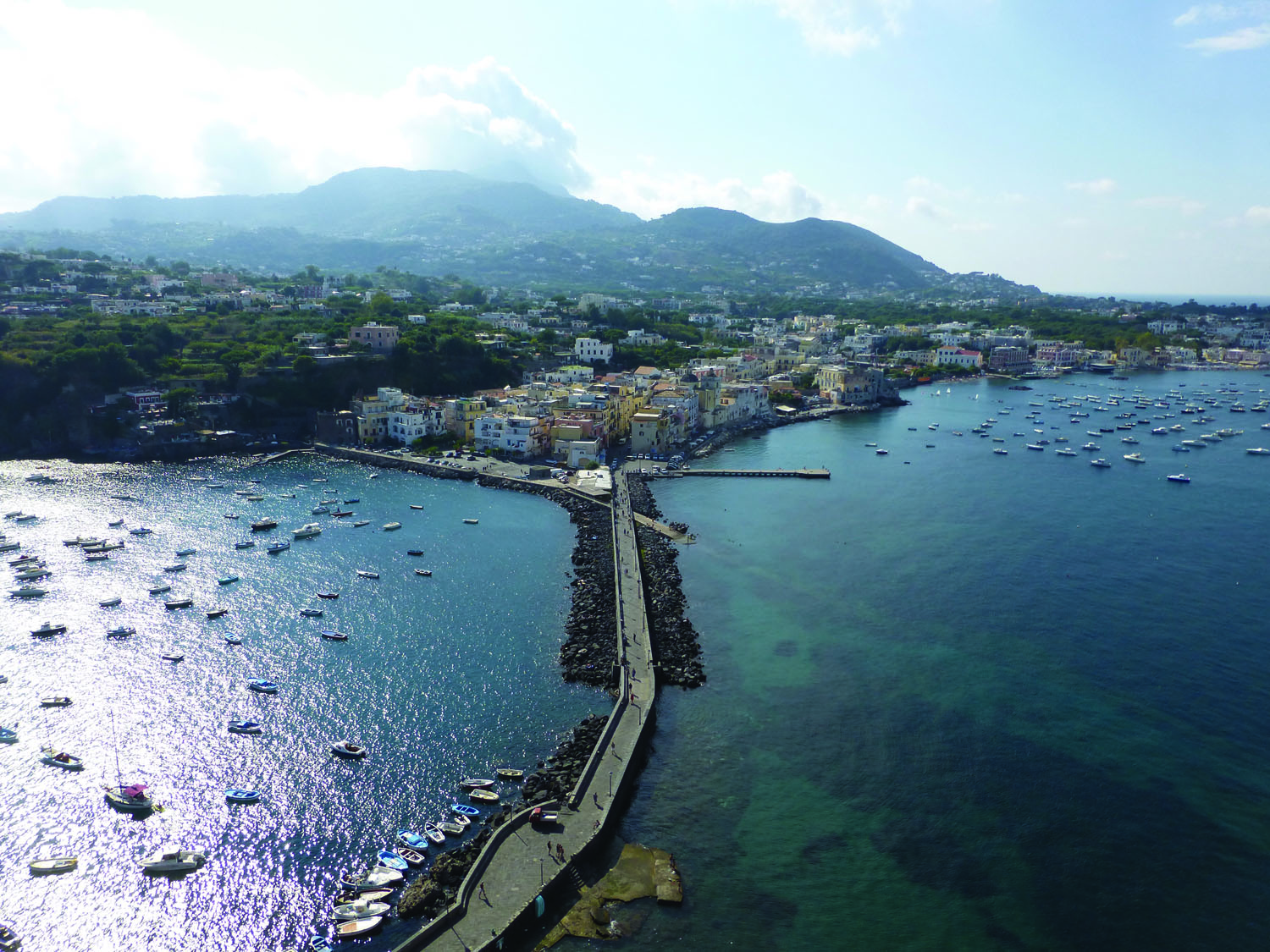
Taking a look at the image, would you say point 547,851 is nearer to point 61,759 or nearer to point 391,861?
point 391,861

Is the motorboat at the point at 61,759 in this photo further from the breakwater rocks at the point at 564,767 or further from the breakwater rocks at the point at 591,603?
the breakwater rocks at the point at 591,603

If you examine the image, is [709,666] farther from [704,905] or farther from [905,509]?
[905,509]

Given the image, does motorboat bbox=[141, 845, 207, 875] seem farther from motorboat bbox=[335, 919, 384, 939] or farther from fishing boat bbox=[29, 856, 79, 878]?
motorboat bbox=[335, 919, 384, 939]

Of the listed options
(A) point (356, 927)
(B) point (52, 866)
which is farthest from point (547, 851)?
(B) point (52, 866)

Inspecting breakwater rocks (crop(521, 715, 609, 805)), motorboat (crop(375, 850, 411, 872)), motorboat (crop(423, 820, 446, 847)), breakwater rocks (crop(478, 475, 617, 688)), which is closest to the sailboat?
motorboat (crop(375, 850, 411, 872))

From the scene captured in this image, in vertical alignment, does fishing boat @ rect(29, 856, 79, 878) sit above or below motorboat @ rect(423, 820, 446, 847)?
below

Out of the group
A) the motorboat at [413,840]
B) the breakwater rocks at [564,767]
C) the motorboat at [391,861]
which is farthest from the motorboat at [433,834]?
the breakwater rocks at [564,767]
